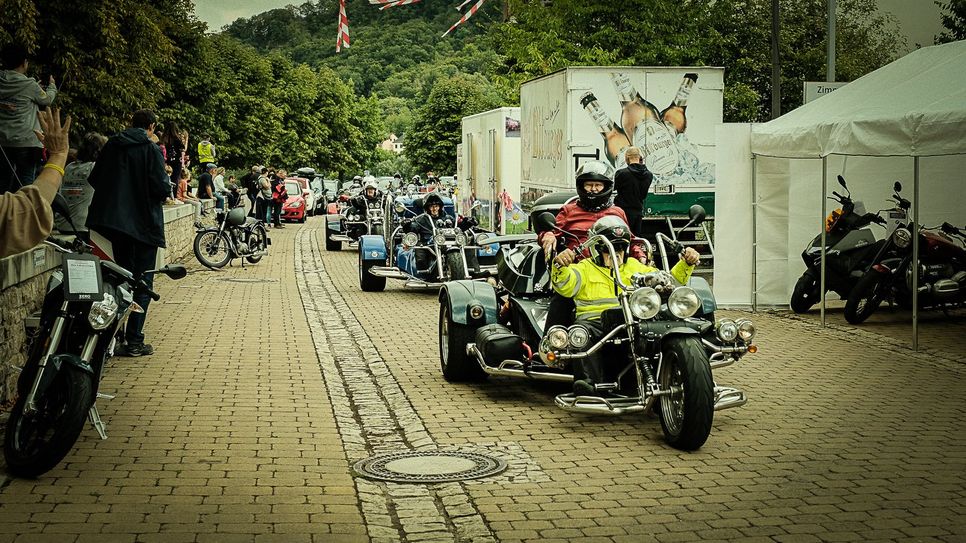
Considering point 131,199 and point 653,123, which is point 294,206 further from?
point 131,199

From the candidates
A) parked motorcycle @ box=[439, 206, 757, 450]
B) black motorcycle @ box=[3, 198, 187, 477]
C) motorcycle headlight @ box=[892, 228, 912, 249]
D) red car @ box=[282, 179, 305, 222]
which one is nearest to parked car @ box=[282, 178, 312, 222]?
red car @ box=[282, 179, 305, 222]

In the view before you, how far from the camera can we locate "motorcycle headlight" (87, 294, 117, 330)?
22.7 ft

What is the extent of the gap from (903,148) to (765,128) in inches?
132

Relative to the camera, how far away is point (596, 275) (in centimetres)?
852

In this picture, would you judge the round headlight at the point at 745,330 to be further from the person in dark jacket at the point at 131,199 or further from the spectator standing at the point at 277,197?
the spectator standing at the point at 277,197

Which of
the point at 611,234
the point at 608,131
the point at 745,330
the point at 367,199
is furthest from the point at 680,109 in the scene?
the point at 745,330

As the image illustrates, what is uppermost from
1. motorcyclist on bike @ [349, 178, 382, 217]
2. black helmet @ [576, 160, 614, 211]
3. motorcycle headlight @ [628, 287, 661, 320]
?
black helmet @ [576, 160, 614, 211]

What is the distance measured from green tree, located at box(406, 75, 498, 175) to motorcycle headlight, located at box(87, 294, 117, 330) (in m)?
66.8

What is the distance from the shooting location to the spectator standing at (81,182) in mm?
11812

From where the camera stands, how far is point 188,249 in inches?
995

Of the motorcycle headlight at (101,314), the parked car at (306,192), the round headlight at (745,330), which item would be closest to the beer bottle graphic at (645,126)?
the round headlight at (745,330)

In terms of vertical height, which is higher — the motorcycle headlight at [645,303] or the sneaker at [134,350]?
the motorcycle headlight at [645,303]

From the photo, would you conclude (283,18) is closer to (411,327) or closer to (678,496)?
(411,327)

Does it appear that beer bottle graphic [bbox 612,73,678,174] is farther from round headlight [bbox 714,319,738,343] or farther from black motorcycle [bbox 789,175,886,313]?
round headlight [bbox 714,319,738,343]
